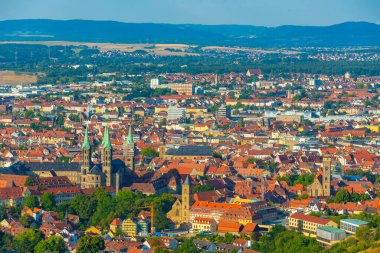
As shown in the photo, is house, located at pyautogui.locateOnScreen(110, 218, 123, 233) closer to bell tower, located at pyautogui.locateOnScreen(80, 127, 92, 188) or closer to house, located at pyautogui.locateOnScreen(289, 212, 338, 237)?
house, located at pyautogui.locateOnScreen(289, 212, 338, 237)

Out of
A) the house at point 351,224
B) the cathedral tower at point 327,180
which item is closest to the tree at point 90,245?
the house at point 351,224

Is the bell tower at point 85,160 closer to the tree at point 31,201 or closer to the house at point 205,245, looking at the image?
the tree at point 31,201

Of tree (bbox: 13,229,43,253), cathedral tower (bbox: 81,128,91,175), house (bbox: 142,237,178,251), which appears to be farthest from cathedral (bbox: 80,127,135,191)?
house (bbox: 142,237,178,251)

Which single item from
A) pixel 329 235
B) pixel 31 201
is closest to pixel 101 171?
pixel 31 201

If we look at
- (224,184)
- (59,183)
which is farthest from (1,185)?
(224,184)

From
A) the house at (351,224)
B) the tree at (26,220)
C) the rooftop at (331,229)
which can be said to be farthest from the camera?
the tree at (26,220)
